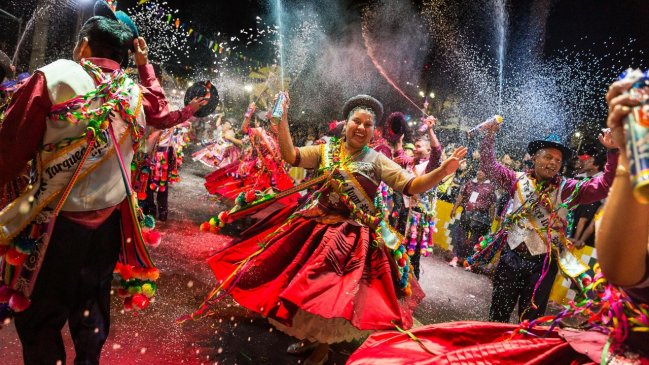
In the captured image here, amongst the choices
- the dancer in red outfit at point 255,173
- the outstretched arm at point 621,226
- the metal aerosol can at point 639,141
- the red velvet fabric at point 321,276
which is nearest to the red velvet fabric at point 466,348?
the outstretched arm at point 621,226

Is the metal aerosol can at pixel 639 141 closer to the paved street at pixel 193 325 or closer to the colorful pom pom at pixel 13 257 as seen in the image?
the colorful pom pom at pixel 13 257

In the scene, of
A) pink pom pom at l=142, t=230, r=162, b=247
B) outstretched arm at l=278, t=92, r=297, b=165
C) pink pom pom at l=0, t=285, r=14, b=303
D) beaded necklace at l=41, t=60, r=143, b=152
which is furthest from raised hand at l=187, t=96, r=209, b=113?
pink pom pom at l=0, t=285, r=14, b=303

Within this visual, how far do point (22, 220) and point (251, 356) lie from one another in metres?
2.25

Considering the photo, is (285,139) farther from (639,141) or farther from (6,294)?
(639,141)

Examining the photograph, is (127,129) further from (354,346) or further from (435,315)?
(435,315)

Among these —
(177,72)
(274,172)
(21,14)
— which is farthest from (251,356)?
(177,72)

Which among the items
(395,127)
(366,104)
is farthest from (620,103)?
(395,127)

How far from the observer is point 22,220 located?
6.86ft

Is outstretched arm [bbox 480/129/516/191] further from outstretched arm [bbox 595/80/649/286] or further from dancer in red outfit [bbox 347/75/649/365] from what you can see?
outstretched arm [bbox 595/80/649/286]

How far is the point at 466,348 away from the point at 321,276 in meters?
1.73

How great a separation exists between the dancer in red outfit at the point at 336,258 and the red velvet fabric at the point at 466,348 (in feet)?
3.75

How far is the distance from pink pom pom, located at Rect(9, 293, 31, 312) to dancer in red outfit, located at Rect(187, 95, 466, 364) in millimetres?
1503

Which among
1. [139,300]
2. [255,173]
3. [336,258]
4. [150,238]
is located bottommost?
[255,173]

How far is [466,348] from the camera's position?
5.24 feet
